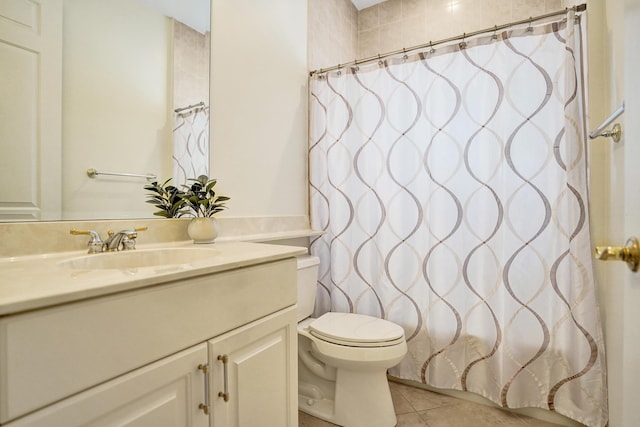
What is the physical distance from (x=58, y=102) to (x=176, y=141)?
393mm

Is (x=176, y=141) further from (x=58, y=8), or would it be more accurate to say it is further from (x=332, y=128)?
(x=332, y=128)

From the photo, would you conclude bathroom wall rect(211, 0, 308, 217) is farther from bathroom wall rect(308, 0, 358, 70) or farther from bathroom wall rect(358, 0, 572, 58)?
bathroom wall rect(358, 0, 572, 58)

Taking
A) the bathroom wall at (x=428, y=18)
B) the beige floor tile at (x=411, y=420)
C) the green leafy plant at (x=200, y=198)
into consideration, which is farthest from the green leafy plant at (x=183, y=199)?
the bathroom wall at (x=428, y=18)

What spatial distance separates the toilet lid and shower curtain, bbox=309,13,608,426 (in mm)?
244

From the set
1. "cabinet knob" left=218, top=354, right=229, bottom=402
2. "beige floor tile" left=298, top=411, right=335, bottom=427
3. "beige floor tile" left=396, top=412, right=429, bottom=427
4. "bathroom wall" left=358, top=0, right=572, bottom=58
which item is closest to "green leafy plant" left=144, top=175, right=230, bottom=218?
"cabinet knob" left=218, top=354, right=229, bottom=402

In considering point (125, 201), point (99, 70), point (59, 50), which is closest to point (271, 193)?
point (125, 201)

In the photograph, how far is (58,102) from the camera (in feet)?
3.20

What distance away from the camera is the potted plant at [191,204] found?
4.06ft

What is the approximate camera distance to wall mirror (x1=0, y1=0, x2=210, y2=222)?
0.90 meters

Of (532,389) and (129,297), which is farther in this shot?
(532,389)

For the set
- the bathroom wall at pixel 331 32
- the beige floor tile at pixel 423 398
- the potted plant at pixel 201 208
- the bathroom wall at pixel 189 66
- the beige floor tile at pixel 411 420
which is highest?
the bathroom wall at pixel 331 32

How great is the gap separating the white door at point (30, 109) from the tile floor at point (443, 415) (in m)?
1.42

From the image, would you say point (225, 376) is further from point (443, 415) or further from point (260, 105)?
point (260, 105)

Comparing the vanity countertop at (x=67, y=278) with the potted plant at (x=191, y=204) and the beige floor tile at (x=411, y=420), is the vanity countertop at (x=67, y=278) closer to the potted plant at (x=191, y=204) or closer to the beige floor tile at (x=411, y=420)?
the potted plant at (x=191, y=204)
